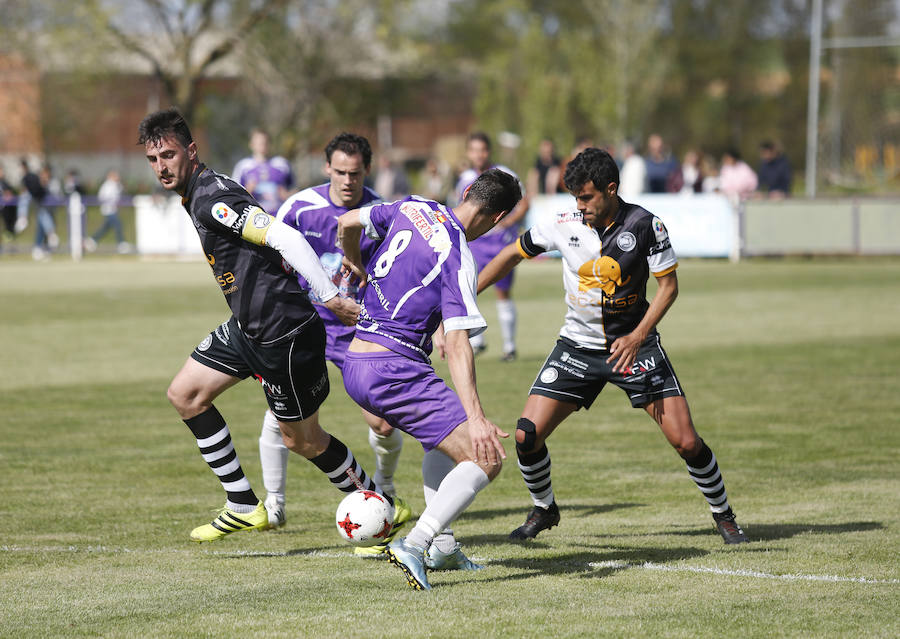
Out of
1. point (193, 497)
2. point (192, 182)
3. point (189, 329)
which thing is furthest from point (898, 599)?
point (189, 329)

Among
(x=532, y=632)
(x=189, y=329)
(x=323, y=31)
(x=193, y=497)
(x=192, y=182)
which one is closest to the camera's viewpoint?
(x=532, y=632)

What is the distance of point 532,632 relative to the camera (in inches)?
188

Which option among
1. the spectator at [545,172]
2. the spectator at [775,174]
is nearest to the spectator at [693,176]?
the spectator at [775,174]

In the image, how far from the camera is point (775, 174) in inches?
1060

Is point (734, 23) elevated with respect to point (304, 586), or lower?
elevated

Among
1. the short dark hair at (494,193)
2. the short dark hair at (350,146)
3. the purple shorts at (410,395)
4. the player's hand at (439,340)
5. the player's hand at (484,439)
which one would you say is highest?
the short dark hair at (350,146)

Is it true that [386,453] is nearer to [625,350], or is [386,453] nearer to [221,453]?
[221,453]

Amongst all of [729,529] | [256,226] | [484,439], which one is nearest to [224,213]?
[256,226]

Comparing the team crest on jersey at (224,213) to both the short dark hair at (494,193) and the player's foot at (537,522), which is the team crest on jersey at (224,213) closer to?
the short dark hair at (494,193)

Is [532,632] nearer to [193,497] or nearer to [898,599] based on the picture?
[898,599]

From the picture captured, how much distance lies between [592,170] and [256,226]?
171 centimetres

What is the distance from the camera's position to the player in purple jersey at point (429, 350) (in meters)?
5.32

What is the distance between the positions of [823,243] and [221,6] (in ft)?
78.3

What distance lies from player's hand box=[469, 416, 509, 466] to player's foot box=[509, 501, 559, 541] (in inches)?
58.5
